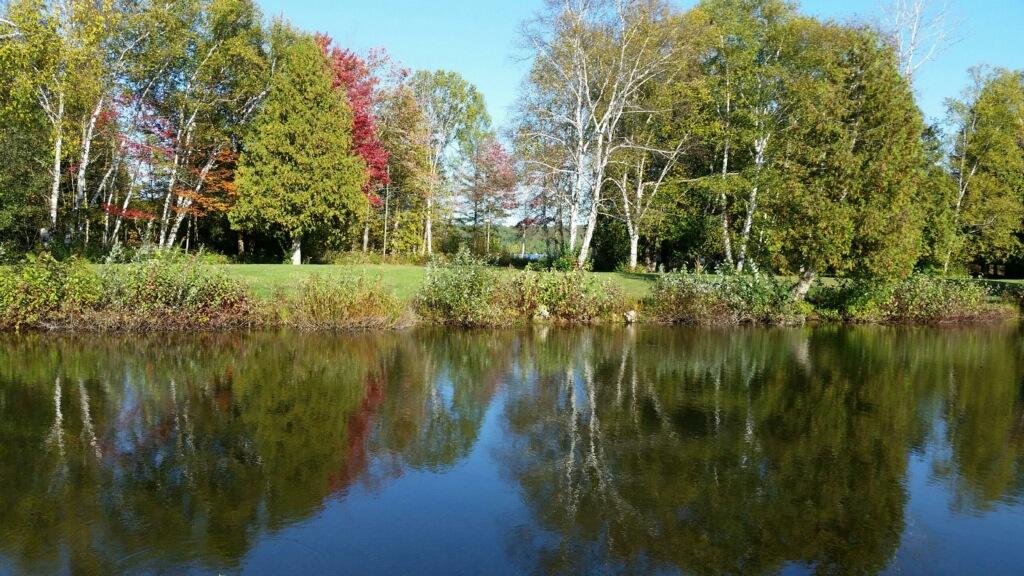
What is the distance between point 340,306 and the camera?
699 inches

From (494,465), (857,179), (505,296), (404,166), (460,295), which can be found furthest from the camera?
(404,166)

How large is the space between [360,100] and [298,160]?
5.86 m

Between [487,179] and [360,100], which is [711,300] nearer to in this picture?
[360,100]

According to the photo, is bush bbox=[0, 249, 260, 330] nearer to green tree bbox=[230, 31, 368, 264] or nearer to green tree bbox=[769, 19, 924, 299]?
green tree bbox=[230, 31, 368, 264]

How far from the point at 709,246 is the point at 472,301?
18.5 m

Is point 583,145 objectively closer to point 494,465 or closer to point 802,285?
point 802,285

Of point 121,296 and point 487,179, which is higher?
point 487,179

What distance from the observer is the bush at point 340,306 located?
17.6 metres

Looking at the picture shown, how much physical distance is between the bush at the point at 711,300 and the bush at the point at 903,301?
3097mm

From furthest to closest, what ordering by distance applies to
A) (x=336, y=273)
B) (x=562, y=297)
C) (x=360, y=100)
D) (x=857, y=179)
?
(x=360, y=100) < (x=857, y=179) < (x=562, y=297) < (x=336, y=273)

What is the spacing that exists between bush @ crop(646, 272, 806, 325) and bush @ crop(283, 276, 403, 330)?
8350 mm

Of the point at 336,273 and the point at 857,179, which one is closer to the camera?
the point at 336,273

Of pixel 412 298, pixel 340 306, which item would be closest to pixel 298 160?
pixel 412 298

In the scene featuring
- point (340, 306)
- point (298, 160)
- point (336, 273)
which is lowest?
point (340, 306)
